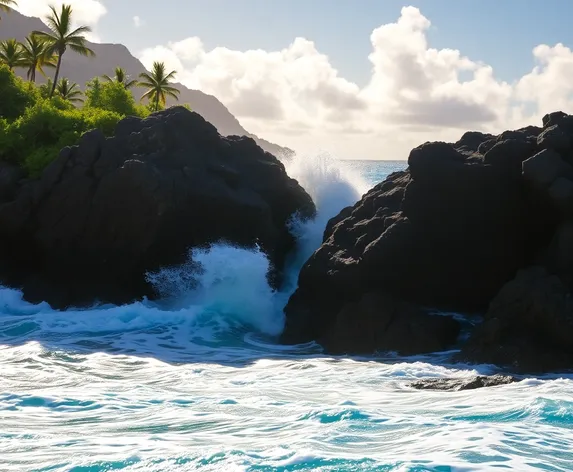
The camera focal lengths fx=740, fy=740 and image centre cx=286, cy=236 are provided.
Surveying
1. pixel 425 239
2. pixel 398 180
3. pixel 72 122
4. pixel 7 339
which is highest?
pixel 72 122

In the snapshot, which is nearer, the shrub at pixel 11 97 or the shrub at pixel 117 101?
the shrub at pixel 11 97

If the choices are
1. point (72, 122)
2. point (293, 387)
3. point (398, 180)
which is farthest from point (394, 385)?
point (72, 122)

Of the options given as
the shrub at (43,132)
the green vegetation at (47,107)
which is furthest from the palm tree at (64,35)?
the shrub at (43,132)

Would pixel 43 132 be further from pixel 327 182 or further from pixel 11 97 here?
pixel 327 182

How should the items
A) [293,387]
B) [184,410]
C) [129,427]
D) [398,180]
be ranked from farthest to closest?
[398,180], [293,387], [184,410], [129,427]

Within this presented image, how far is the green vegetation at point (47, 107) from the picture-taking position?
24.9m

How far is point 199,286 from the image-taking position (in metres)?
19.0

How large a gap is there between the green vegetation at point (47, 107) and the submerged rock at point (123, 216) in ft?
9.31

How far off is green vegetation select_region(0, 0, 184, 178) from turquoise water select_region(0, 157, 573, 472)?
30.3ft

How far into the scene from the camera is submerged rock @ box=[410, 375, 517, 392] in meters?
10.7

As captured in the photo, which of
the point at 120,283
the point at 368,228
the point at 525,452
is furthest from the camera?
the point at 120,283

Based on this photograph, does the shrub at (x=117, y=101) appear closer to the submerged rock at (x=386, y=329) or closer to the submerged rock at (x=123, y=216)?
the submerged rock at (x=123, y=216)

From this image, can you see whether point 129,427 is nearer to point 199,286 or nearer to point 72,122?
point 199,286

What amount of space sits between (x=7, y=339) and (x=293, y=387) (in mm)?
6934
